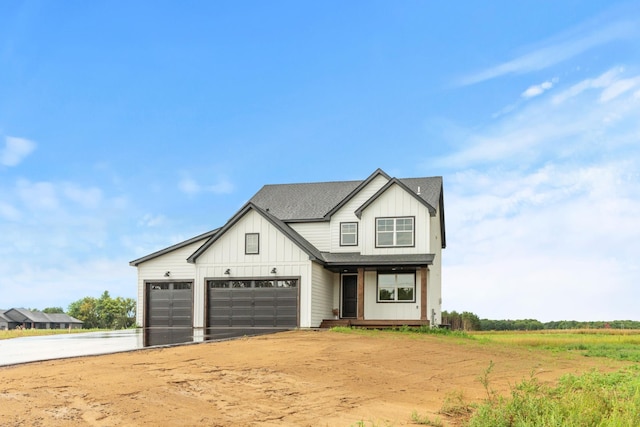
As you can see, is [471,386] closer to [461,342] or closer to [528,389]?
[528,389]

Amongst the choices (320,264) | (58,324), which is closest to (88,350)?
(320,264)

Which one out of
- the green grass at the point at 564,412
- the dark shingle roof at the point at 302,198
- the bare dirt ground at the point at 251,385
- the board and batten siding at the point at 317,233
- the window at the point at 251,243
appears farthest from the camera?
the dark shingle roof at the point at 302,198

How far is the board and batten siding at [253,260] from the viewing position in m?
29.3

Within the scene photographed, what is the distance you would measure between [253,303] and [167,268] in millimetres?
5267

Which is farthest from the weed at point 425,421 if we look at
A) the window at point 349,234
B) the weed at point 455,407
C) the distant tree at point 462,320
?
the distant tree at point 462,320

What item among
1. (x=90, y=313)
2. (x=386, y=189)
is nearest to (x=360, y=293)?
(x=386, y=189)

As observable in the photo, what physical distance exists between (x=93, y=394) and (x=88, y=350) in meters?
7.41

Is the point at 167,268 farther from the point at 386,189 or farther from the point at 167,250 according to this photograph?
the point at 386,189

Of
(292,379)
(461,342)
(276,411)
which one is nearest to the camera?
(276,411)

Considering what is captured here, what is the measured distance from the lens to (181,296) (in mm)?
31906

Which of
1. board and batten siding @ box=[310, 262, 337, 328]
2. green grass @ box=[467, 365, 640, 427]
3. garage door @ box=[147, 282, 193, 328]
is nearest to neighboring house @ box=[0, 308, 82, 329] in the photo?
garage door @ box=[147, 282, 193, 328]

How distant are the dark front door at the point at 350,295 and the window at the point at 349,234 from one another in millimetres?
1620

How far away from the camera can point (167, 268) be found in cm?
3250

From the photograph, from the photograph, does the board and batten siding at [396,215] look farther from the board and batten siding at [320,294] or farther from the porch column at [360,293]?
the board and batten siding at [320,294]
